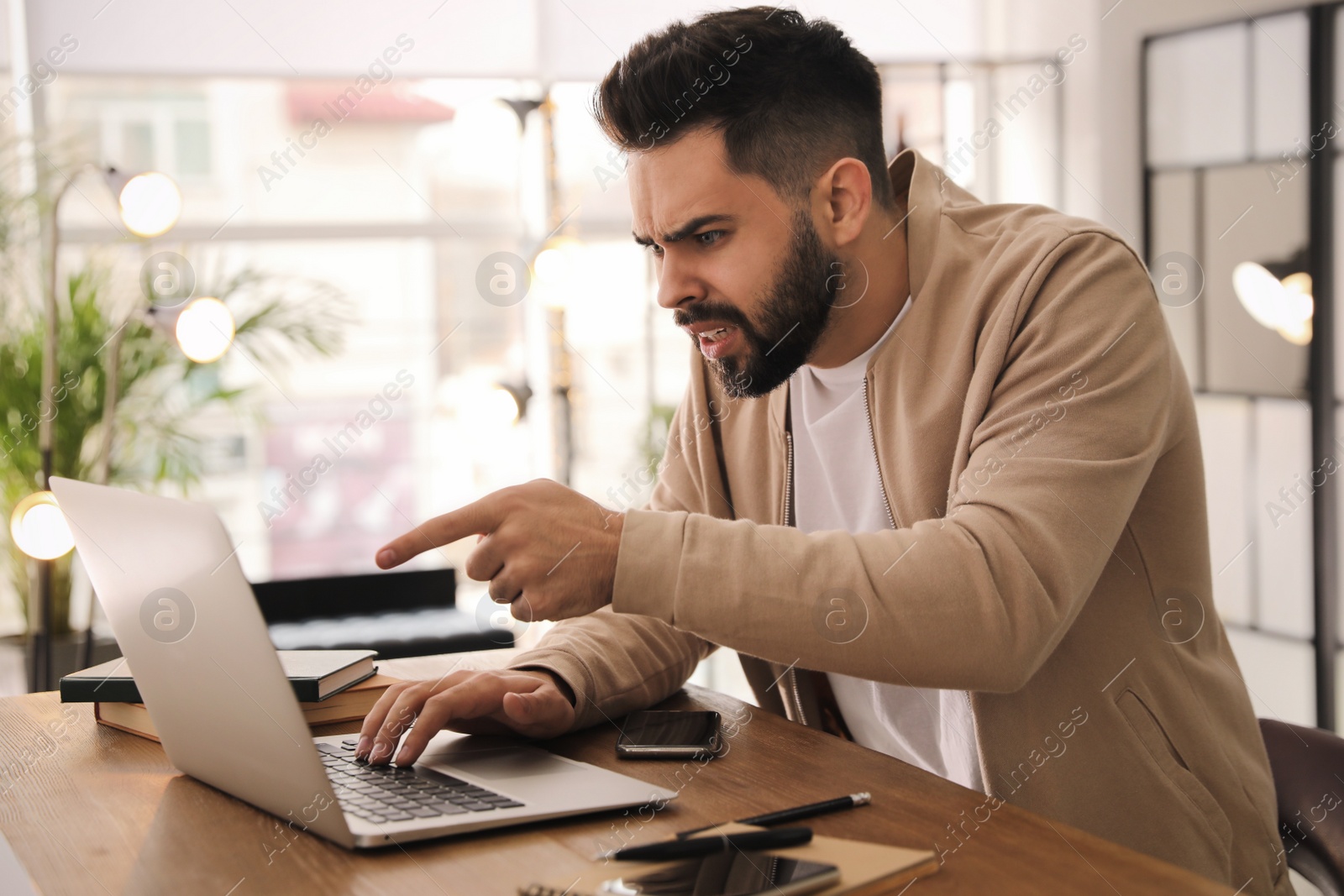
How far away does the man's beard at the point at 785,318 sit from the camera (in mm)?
1350

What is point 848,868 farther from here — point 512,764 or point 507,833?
point 512,764

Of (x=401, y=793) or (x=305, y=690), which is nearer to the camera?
(x=401, y=793)

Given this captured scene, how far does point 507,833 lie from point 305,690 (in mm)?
376

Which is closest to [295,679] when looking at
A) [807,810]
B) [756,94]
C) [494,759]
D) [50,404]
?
[494,759]

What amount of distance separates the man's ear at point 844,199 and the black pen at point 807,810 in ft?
2.35

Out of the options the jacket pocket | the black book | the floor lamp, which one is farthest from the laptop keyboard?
the floor lamp

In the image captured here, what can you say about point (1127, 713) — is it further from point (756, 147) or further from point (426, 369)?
point (426, 369)

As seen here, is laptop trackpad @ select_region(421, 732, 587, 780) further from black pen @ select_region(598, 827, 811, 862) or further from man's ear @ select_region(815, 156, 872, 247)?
man's ear @ select_region(815, 156, 872, 247)

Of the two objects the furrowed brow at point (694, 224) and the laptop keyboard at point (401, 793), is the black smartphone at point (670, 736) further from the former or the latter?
the furrowed brow at point (694, 224)

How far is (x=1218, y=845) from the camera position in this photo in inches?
45.8

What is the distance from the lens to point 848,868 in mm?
714

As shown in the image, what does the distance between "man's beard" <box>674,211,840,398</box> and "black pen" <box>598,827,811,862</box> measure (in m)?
0.71

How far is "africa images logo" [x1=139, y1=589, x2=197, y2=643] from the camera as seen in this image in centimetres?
84

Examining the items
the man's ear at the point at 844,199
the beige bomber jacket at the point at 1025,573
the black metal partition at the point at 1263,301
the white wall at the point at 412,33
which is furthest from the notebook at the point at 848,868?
the white wall at the point at 412,33
